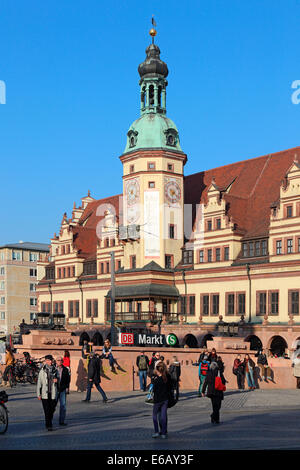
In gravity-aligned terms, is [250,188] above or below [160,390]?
above

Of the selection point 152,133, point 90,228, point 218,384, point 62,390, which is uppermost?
point 152,133

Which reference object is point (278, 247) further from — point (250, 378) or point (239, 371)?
point (239, 371)

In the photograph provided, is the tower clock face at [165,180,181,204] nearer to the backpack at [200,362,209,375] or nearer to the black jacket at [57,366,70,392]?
the backpack at [200,362,209,375]

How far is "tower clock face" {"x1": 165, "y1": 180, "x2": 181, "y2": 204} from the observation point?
67375mm

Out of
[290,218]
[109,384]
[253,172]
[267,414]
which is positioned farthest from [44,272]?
[267,414]

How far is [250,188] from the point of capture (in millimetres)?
67375

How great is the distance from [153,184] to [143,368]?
3783 cm

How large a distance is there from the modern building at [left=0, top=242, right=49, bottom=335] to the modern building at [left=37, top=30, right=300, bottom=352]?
35379 millimetres

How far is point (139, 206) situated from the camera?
6688 cm

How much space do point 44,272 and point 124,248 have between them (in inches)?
954

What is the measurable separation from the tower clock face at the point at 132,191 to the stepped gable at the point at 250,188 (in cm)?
679

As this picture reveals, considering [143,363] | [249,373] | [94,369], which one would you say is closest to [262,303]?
[249,373]

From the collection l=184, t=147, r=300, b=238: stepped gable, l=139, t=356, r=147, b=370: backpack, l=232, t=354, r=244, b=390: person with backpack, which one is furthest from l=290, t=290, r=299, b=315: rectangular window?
l=139, t=356, r=147, b=370: backpack

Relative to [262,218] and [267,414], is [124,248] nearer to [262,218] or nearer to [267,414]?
[262,218]
